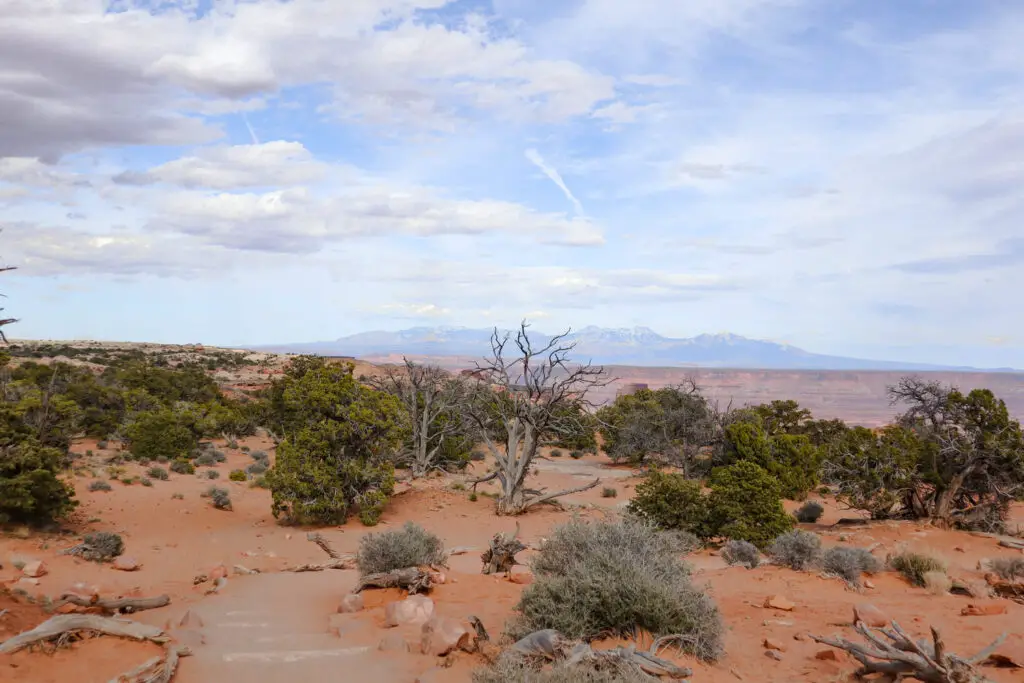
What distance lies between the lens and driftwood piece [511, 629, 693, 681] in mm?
6148

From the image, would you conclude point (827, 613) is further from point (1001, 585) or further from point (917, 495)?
point (917, 495)

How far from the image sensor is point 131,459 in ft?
80.7

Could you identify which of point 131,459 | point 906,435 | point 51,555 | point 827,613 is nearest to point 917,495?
point 906,435

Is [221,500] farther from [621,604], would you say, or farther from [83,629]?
[621,604]

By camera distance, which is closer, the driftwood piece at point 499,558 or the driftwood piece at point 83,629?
the driftwood piece at point 83,629

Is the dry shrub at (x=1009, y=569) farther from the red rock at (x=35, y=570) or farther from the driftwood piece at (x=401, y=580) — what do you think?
the red rock at (x=35, y=570)

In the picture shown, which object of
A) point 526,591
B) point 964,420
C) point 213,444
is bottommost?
point 213,444

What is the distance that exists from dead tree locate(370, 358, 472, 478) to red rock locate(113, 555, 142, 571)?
1240 cm

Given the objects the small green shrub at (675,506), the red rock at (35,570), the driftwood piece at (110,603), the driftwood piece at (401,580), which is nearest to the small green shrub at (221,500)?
the red rock at (35,570)

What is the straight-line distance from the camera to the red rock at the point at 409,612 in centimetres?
857

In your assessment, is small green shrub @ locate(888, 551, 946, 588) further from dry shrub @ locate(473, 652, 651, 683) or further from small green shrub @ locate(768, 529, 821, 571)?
dry shrub @ locate(473, 652, 651, 683)

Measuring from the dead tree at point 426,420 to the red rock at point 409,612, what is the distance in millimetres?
15968

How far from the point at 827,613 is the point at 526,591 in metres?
4.85

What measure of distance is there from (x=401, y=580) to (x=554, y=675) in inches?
194
